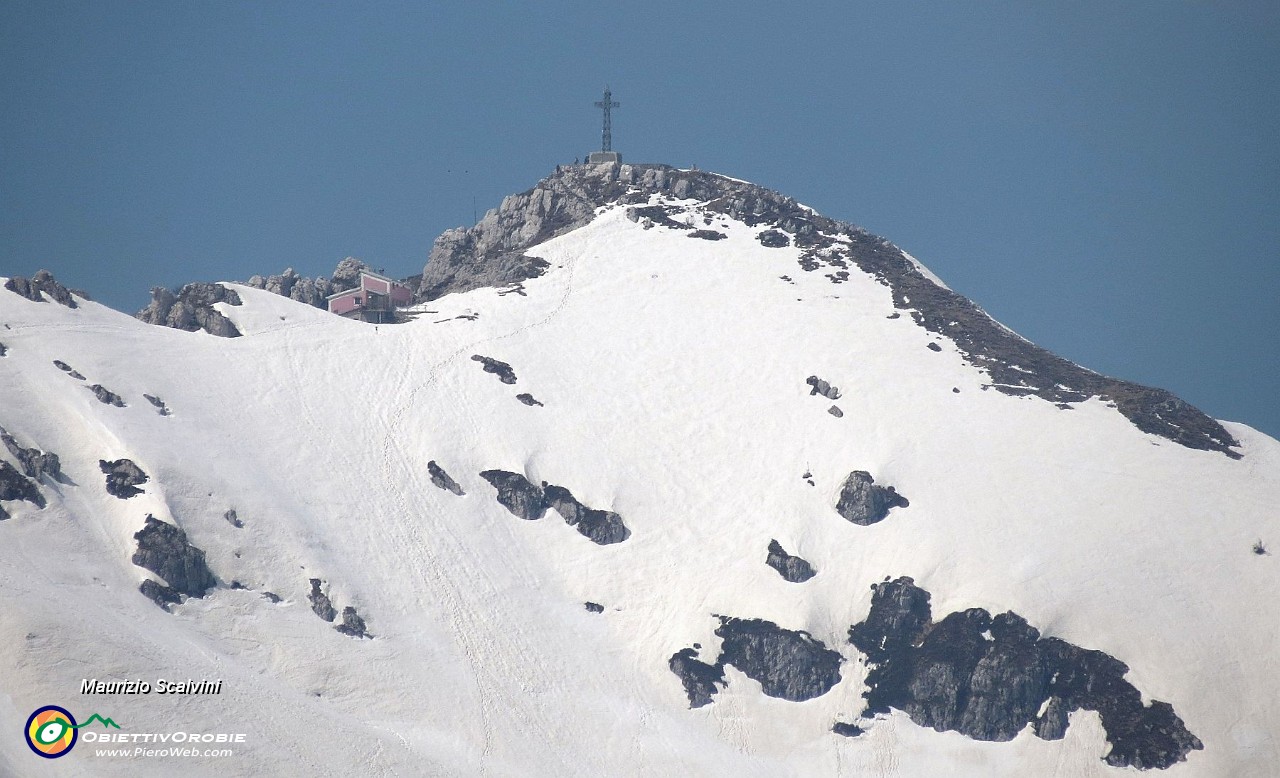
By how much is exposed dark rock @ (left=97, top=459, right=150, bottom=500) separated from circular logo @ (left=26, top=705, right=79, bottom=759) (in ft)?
63.1

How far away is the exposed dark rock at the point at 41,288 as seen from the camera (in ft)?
344

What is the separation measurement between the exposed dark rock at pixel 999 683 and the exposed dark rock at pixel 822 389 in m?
23.3

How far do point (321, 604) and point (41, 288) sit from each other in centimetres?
3806

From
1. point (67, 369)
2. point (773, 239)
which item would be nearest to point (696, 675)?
point (67, 369)

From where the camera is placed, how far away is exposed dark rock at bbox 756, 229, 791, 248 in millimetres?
136625

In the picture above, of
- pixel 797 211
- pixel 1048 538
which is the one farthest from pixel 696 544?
pixel 797 211

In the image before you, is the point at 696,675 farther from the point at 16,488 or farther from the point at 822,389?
the point at 16,488

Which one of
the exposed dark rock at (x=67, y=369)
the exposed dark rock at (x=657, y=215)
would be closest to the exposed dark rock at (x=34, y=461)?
the exposed dark rock at (x=67, y=369)

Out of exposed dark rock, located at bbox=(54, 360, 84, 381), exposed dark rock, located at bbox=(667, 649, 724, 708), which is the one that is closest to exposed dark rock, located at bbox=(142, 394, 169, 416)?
exposed dark rock, located at bbox=(54, 360, 84, 381)

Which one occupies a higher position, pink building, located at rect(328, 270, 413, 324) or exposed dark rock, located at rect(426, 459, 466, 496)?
pink building, located at rect(328, 270, 413, 324)

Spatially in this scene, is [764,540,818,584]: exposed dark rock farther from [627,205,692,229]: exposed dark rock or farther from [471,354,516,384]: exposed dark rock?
[627,205,692,229]: exposed dark rock

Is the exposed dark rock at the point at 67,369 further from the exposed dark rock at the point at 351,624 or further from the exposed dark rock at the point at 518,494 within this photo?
the exposed dark rock at the point at 518,494

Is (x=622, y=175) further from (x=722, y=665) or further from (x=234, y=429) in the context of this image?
(x=722, y=665)

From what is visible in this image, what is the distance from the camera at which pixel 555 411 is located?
357ft
